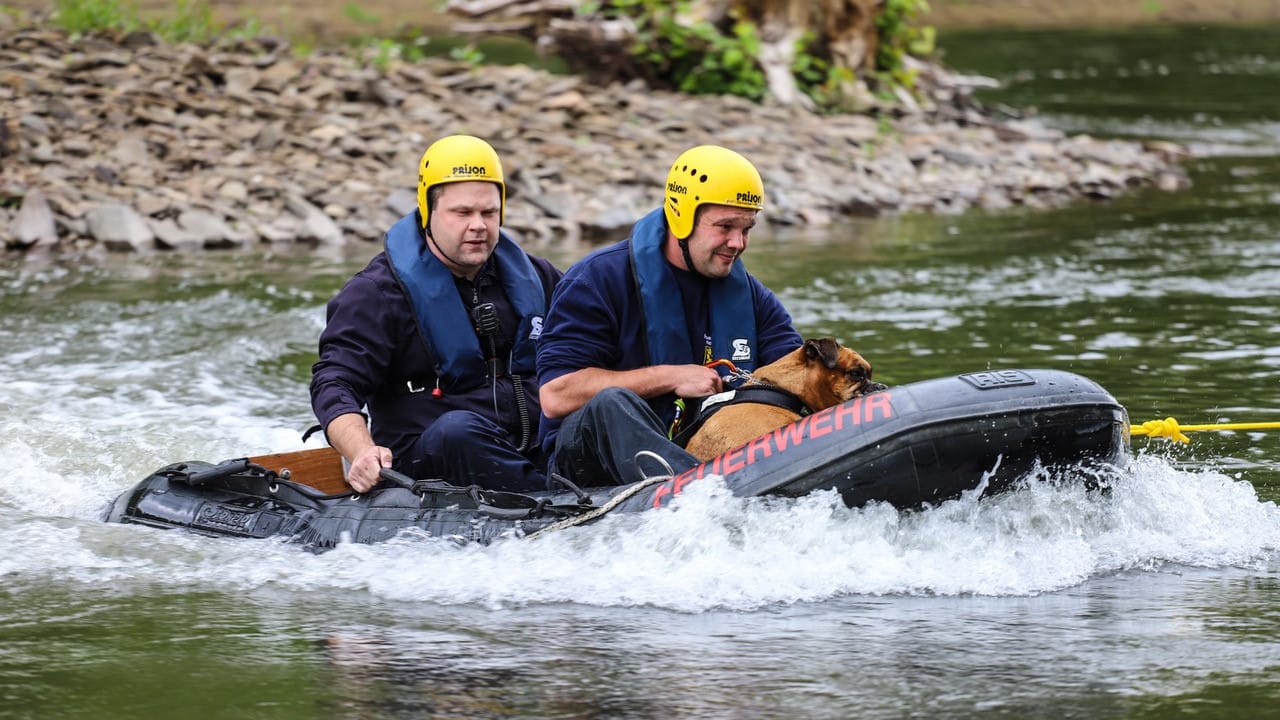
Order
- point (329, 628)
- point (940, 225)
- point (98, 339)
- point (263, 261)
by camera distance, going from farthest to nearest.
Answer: point (940, 225) < point (263, 261) < point (98, 339) < point (329, 628)

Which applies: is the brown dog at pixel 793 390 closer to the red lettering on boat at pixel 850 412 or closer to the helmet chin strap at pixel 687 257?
the red lettering on boat at pixel 850 412

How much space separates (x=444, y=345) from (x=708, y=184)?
1.13 meters

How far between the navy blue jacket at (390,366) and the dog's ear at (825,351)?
3.94ft

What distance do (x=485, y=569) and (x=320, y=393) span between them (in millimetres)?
952

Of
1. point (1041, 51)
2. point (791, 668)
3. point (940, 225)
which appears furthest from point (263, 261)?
point (1041, 51)

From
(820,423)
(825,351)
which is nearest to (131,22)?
(825,351)

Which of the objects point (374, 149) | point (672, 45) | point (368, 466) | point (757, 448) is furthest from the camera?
point (672, 45)

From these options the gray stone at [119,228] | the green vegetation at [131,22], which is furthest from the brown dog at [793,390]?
the green vegetation at [131,22]

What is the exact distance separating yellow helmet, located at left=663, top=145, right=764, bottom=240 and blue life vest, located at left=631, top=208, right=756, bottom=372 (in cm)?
13

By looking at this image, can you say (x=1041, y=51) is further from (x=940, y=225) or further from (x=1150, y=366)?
(x=1150, y=366)

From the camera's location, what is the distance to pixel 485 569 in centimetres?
548

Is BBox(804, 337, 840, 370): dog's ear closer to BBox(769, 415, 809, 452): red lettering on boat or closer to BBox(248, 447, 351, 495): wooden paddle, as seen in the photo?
BBox(769, 415, 809, 452): red lettering on boat

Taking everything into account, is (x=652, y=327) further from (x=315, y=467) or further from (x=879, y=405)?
(x=315, y=467)

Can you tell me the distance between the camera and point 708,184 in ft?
19.0
